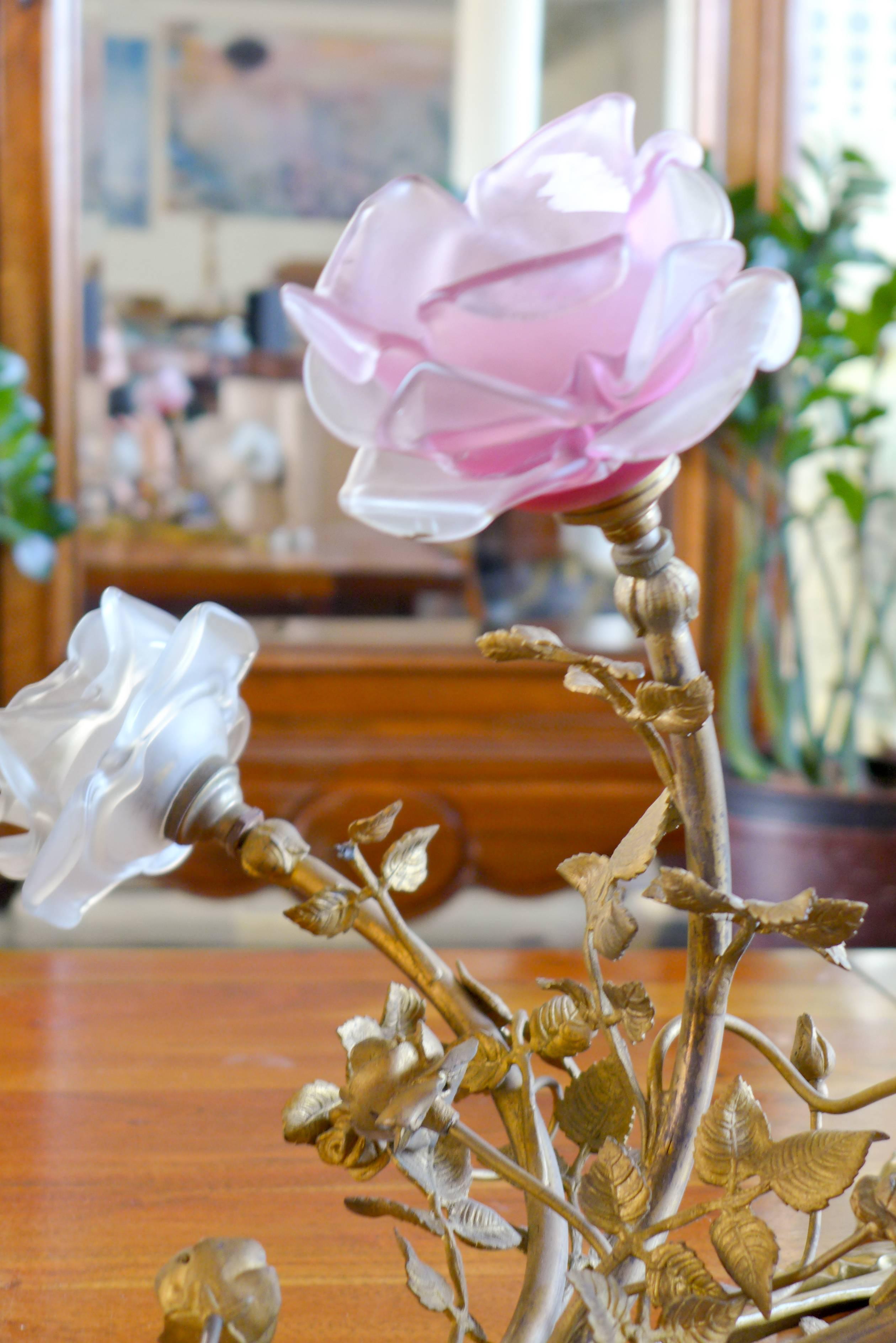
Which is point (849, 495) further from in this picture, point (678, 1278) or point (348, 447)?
point (678, 1278)

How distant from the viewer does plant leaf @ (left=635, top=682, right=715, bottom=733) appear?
0.31 m

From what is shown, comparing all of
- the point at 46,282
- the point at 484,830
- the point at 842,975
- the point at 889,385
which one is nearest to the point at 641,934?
the point at 484,830

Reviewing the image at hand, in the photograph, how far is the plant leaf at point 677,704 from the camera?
309 mm

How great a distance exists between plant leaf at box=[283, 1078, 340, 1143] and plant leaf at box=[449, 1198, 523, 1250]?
0.14ft

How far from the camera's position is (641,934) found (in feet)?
7.55

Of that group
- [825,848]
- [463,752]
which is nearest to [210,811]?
[825,848]

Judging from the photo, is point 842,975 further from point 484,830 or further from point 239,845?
point 484,830

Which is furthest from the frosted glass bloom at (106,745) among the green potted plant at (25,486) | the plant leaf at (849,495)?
Result: the plant leaf at (849,495)

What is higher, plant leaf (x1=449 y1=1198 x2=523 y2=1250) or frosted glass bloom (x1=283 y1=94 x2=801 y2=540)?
frosted glass bloom (x1=283 y1=94 x2=801 y2=540)

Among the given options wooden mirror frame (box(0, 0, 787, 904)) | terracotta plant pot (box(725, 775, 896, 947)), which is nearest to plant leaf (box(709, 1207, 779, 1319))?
terracotta plant pot (box(725, 775, 896, 947))

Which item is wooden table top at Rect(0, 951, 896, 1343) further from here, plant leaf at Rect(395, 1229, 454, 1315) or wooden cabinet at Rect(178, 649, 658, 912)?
wooden cabinet at Rect(178, 649, 658, 912)

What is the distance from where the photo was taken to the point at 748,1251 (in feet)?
0.99

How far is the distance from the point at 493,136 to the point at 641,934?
139 centimetres

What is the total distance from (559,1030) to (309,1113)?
0.07 m
